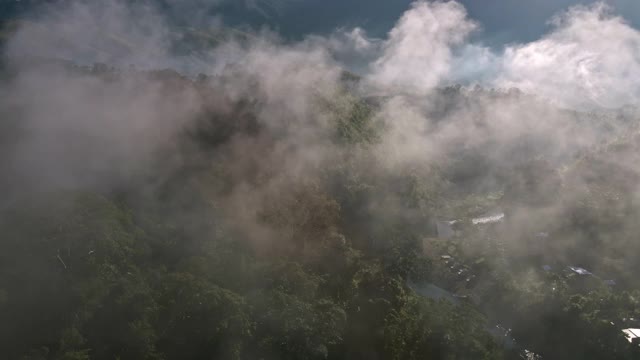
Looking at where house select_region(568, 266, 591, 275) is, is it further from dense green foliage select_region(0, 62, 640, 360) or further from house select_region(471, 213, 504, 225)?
house select_region(471, 213, 504, 225)

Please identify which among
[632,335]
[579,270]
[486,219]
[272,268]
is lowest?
[486,219]

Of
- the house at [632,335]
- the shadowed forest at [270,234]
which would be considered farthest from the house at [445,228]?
the house at [632,335]

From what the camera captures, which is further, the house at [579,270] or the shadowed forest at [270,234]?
the house at [579,270]

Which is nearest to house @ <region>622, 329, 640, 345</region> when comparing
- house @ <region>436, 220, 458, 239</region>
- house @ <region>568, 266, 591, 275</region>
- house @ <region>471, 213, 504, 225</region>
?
house @ <region>568, 266, 591, 275</region>

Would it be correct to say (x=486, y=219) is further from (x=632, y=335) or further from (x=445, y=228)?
(x=632, y=335)

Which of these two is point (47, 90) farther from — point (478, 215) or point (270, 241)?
point (478, 215)

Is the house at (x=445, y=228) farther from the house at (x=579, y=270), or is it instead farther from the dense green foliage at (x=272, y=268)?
the house at (x=579, y=270)

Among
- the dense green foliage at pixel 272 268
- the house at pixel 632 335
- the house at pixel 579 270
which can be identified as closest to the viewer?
the dense green foliage at pixel 272 268

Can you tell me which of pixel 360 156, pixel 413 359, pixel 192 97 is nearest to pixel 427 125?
pixel 360 156

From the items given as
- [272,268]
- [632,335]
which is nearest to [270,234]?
[272,268]

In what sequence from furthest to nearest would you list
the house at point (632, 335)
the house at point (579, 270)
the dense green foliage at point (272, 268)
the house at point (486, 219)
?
1. the house at point (486, 219)
2. the house at point (579, 270)
3. the house at point (632, 335)
4. the dense green foliage at point (272, 268)

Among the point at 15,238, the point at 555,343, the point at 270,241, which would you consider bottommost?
the point at 555,343
